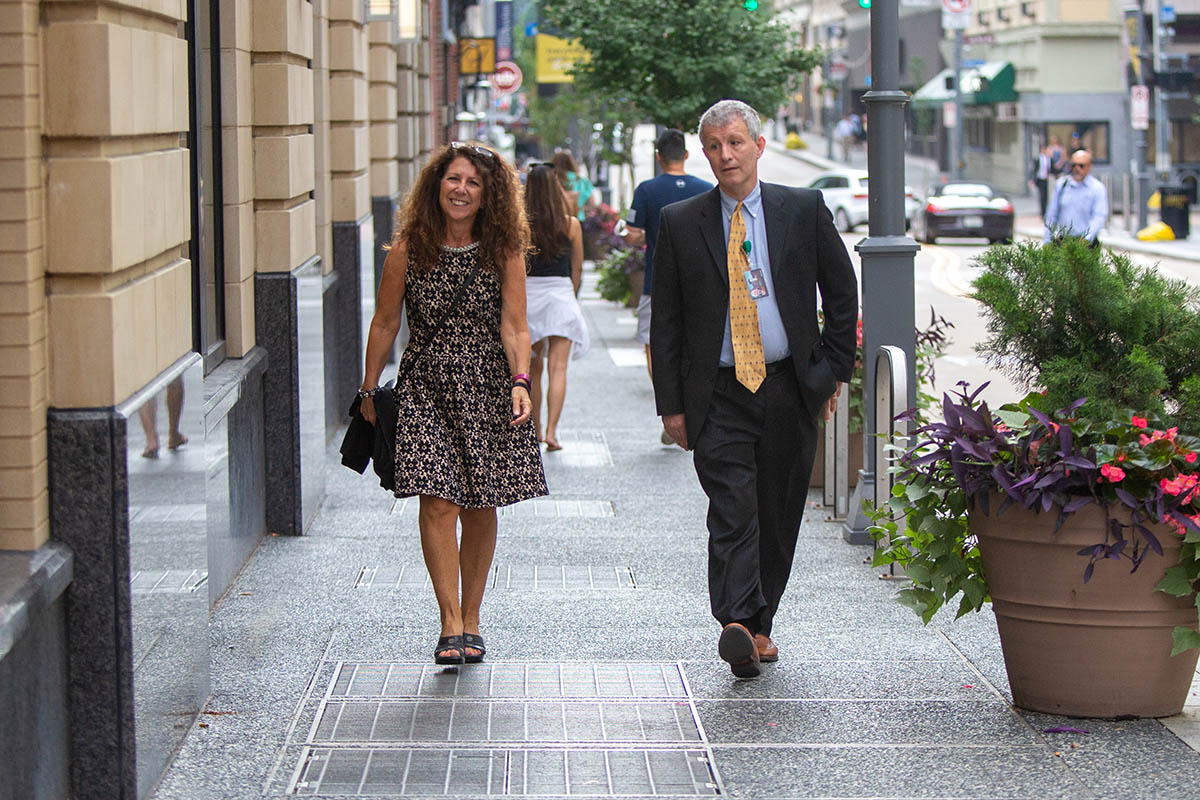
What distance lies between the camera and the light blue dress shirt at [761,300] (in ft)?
19.3

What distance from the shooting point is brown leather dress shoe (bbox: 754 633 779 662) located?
6133mm

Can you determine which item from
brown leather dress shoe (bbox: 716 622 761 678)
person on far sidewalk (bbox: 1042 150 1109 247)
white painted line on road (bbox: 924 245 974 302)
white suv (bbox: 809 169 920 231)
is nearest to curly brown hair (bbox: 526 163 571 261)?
brown leather dress shoe (bbox: 716 622 761 678)

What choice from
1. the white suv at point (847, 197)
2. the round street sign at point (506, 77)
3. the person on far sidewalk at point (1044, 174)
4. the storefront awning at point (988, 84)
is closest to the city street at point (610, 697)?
the white suv at point (847, 197)

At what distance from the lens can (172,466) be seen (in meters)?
5.00


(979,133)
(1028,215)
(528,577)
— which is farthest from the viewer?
(979,133)

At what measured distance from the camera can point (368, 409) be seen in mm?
6059

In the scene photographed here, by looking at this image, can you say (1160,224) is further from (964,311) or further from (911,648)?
(911,648)

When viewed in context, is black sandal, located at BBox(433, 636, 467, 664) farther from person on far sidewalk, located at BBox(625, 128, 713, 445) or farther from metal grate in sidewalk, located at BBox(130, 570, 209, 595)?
person on far sidewalk, located at BBox(625, 128, 713, 445)

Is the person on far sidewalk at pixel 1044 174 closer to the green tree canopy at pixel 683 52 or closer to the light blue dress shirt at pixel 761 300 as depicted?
the green tree canopy at pixel 683 52

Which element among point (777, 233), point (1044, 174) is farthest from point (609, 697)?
point (1044, 174)

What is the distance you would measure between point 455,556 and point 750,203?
63.7 inches

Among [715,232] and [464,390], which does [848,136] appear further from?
[464,390]

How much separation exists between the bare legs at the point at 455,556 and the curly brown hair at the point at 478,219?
2.78 feet

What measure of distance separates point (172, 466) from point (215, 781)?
2.94 ft
